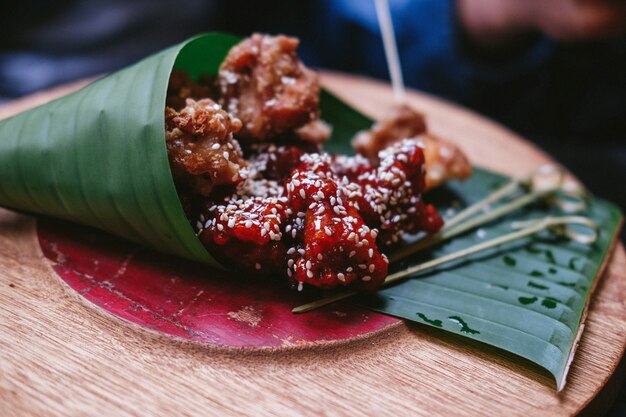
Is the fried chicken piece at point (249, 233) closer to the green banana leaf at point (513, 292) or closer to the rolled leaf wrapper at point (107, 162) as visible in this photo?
the rolled leaf wrapper at point (107, 162)

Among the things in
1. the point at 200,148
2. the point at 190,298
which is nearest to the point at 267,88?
the point at 200,148

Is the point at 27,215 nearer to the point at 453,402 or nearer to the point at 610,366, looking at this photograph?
the point at 453,402

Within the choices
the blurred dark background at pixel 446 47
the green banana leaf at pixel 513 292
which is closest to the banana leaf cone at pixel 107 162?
the green banana leaf at pixel 513 292

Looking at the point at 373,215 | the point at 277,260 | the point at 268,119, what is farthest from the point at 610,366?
the point at 268,119

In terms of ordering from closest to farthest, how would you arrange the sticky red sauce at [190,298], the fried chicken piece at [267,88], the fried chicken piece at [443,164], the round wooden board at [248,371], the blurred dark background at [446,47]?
the round wooden board at [248,371], the sticky red sauce at [190,298], the fried chicken piece at [267,88], the fried chicken piece at [443,164], the blurred dark background at [446,47]


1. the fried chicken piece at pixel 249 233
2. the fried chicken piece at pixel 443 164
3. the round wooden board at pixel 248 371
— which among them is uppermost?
the fried chicken piece at pixel 443 164

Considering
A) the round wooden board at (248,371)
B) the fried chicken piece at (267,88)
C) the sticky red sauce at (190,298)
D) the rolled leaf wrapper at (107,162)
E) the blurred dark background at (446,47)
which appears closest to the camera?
the round wooden board at (248,371)

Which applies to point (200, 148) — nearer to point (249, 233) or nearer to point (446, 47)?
point (249, 233)

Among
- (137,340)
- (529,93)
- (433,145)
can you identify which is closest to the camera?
(137,340)
